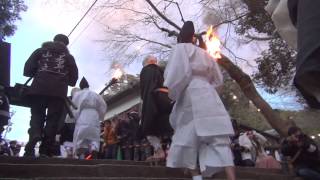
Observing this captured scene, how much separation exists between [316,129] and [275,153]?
1330 cm

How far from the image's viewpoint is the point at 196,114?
482 cm

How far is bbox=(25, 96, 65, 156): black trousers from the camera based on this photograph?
266 inches

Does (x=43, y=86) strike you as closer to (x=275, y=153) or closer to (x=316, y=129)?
(x=275, y=153)

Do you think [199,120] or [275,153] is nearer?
[199,120]

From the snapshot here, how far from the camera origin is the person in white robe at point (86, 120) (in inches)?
381

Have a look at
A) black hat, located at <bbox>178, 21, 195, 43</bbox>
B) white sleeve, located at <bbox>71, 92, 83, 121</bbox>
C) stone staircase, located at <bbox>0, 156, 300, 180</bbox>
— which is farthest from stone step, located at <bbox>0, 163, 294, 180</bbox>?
white sleeve, located at <bbox>71, 92, 83, 121</bbox>

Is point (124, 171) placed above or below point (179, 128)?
below

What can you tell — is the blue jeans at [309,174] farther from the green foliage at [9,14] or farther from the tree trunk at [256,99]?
the green foliage at [9,14]

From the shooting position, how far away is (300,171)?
7922 millimetres

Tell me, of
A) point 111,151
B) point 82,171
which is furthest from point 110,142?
point 82,171

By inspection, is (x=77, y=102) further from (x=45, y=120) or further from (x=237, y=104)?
(x=237, y=104)

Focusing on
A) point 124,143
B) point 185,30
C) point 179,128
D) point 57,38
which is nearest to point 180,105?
point 179,128

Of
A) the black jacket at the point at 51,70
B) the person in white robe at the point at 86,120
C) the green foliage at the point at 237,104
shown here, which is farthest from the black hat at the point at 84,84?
the green foliage at the point at 237,104

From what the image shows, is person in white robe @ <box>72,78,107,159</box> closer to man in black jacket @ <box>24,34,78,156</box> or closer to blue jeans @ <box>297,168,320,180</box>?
man in black jacket @ <box>24,34,78,156</box>
